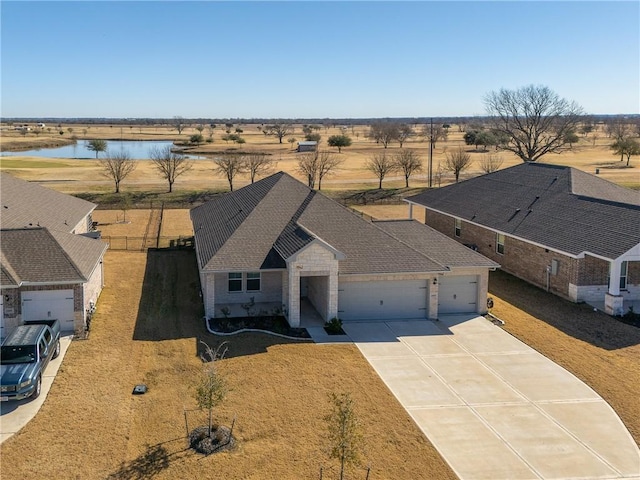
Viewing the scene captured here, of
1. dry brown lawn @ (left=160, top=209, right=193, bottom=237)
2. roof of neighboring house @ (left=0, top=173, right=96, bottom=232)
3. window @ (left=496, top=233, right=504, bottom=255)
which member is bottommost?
dry brown lawn @ (left=160, top=209, right=193, bottom=237)

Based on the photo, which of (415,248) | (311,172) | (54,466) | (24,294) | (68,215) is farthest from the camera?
(311,172)

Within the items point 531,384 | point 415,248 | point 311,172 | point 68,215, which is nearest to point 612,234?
point 415,248

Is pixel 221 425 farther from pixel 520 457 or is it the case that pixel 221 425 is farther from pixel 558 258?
pixel 558 258

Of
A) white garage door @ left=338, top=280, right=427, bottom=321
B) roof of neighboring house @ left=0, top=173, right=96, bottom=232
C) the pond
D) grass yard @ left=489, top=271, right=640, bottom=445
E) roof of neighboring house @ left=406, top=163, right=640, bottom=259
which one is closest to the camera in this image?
grass yard @ left=489, top=271, right=640, bottom=445

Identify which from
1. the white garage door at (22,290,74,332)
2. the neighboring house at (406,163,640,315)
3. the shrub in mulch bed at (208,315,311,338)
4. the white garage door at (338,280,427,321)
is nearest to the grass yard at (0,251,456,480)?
the shrub in mulch bed at (208,315,311,338)

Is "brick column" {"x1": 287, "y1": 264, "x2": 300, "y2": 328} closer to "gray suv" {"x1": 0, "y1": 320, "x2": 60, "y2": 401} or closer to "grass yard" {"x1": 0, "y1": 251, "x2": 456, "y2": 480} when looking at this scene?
"grass yard" {"x1": 0, "y1": 251, "x2": 456, "y2": 480}
